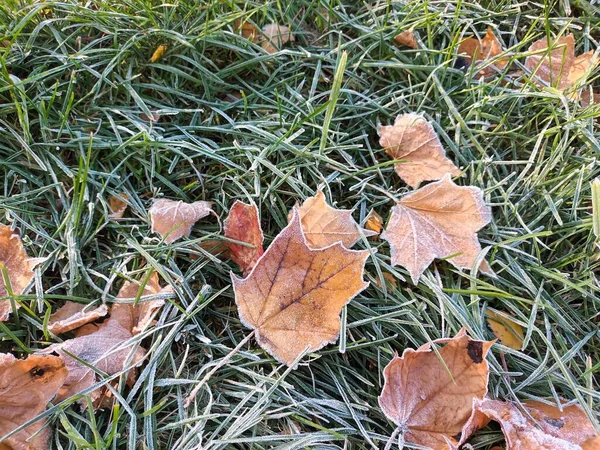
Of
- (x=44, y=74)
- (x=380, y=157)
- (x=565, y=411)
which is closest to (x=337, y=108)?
(x=380, y=157)

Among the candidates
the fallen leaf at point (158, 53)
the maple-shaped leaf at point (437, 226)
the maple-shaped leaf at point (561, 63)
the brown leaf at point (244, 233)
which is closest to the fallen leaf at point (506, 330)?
the maple-shaped leaf at point (437, 226)

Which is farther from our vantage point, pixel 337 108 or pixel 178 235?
pixel 337 108

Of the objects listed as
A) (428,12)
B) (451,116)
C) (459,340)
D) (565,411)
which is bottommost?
(565,411)

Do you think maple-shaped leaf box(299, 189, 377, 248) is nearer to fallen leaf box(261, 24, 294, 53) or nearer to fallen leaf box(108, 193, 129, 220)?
fallen leaf box(108, 193, 129, 220)

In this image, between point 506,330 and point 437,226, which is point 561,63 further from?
point 506,330

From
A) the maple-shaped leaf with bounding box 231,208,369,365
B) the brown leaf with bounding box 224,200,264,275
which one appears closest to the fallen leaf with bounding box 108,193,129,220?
the brown leaf with bounding box 224,200,264,275

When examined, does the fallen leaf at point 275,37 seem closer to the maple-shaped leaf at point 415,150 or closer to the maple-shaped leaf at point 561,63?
the maple-shaped leaf at point 415,150

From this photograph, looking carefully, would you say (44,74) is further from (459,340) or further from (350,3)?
(459,340)

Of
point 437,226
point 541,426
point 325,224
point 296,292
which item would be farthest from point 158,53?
point 541,426
